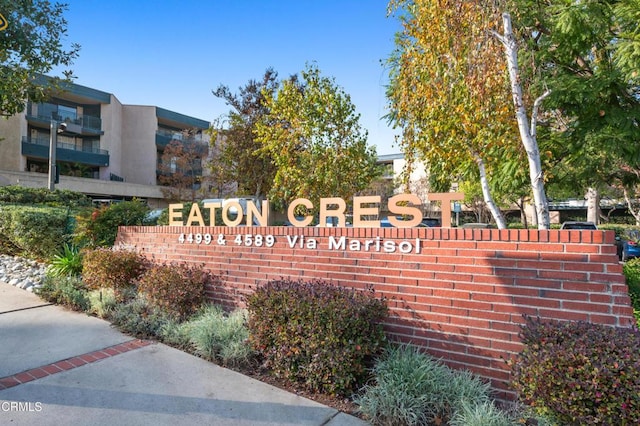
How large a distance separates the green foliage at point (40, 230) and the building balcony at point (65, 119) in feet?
85.7

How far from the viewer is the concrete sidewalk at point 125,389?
3.40 m

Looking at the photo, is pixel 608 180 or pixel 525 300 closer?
pixel 525 300

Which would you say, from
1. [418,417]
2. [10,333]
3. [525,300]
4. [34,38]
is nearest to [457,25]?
[525,300]

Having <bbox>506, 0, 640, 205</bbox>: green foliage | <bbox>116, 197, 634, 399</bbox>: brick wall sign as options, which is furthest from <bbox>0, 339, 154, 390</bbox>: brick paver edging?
<bbox>506, 0, 640, 205</bbox>: green foliage

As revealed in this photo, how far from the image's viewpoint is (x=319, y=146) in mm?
10688

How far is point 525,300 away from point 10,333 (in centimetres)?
650

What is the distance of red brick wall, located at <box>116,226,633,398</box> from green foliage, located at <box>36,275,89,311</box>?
13.5 feet

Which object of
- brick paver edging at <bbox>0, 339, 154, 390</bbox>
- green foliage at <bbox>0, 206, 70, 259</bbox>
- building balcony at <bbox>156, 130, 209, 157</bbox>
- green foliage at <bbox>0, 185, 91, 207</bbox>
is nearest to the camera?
brick paver edging at <bbox>0, 339, 154, 390</bbox>

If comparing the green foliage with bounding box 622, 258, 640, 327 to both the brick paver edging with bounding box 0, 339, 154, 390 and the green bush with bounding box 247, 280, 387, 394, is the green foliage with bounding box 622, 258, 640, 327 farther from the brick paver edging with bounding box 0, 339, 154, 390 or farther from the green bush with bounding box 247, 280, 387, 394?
the brick paver edging with bounding box 0, 339, 154, 390

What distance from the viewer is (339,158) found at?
413 inches

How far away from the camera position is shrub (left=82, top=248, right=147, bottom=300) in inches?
275

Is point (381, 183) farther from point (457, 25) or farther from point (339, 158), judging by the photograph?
point (457, 25)

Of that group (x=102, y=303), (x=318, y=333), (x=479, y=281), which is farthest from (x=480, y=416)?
(x=102, y=303)

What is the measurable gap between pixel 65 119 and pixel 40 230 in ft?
95.0
